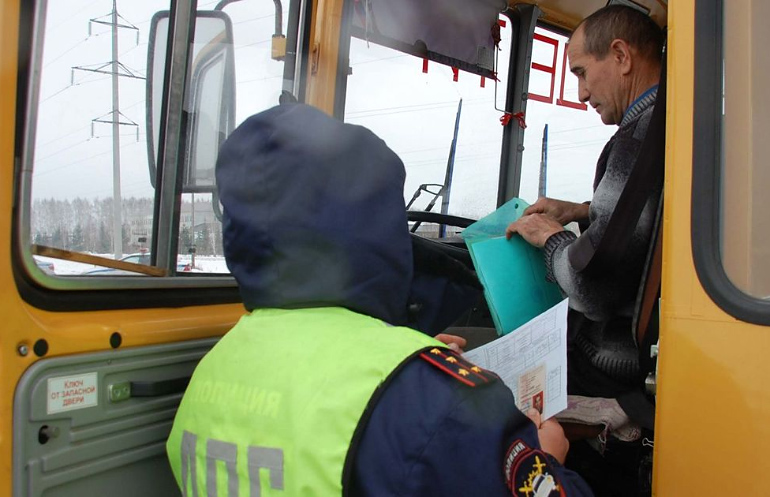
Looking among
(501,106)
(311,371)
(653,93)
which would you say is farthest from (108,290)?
(501,106)

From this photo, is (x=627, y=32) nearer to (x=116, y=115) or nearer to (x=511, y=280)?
(x=511, y=280)

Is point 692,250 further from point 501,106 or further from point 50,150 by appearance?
point 501,106

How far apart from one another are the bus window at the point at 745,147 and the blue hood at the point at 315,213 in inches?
22.3

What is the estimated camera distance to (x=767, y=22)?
3.63 feet

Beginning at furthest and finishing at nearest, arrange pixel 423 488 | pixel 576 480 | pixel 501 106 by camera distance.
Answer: pixel 501 106
pixel 576 480
pixel 423 488

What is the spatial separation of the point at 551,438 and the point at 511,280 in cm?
57

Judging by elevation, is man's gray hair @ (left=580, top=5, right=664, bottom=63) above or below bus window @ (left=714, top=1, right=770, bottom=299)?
above

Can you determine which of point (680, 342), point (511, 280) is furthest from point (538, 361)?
point (511, 280)

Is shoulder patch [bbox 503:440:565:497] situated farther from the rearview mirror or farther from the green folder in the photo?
the rearview mirror

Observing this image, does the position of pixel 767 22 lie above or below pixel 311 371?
above

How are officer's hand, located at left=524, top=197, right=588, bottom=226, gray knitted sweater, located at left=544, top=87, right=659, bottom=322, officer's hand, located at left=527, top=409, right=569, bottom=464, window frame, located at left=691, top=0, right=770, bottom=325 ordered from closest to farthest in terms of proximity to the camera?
1. window frame, located at left=691, top=0, right=770, bottom=325
2. officer's hand, located at left=527, top=409, right=569, bottom=464
3. gray knitted sweater, located at left=544, top=87, right=659, bottom=322
4. officer's hand, located at left=524, top=197, right=588, bottom=226

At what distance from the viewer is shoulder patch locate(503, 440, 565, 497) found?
938 millimetres

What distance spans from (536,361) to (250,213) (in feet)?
2.21

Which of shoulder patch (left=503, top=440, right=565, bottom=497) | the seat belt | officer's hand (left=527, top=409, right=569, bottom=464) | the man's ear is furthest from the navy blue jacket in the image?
the man's ear
